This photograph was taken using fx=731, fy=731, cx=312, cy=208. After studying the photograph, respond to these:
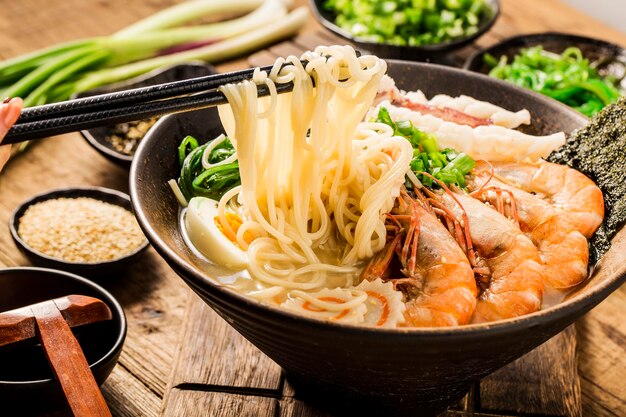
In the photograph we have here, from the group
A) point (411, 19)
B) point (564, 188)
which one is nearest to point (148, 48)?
point (411, 19)

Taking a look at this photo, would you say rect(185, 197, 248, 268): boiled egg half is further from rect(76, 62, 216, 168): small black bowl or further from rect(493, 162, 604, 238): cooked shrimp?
rect(76, 62, 216, 168): small black bowl

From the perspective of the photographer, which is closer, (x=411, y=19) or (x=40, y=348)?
(x=40, y=348)

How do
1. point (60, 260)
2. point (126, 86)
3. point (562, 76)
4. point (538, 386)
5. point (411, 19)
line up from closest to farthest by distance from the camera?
point (538, 386)
point (60, 260)
point (126, 86)
point (562, 76)
point (411, 19)

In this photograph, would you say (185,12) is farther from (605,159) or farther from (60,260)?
(605,159)

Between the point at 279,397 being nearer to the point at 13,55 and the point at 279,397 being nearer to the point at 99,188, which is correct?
the point at 99,188

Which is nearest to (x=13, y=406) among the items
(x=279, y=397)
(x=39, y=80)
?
(x=279, y=397)

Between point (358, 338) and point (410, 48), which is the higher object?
point (358, 338)

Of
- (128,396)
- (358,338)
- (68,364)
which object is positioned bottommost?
(128,396)
